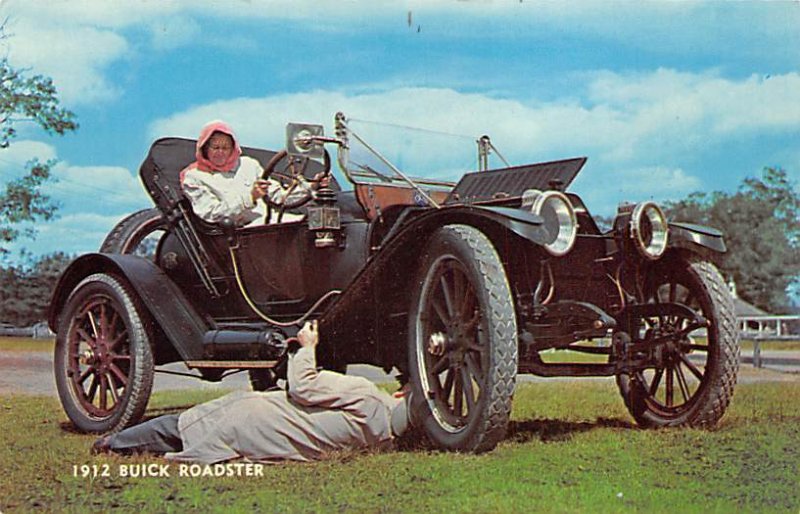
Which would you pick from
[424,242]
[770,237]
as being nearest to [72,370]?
[424,242]

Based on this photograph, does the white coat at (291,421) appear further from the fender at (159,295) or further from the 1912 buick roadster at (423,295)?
the fender at (159,295)

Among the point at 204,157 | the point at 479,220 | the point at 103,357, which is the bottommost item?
the point at 103,357

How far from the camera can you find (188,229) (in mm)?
5973

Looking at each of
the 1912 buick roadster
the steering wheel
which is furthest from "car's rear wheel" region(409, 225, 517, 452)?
the steering wheel

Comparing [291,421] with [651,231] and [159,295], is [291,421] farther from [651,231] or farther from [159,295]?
[651,231]

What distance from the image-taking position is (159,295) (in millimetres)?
5836

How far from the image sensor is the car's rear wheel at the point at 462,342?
13.6ft

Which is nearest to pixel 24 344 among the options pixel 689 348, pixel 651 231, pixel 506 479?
pixel 506 479

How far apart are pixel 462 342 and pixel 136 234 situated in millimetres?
3093

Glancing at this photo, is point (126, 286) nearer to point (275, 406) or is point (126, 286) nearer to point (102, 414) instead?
point (102, 414)

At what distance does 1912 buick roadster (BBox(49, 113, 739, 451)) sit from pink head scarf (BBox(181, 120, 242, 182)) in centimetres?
25

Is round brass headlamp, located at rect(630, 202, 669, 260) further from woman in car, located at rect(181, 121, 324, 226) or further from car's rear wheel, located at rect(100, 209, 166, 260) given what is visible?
car's rear wheel, located at rect(100, 209, 166, 260)

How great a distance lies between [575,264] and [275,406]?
1613 millimetres

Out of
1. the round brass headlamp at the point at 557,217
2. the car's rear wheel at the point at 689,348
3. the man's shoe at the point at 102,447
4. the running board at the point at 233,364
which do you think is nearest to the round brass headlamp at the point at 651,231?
the car's rear wheel at the point at 689,348
